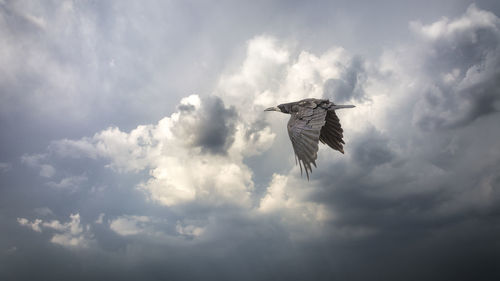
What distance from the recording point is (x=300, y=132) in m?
13.9

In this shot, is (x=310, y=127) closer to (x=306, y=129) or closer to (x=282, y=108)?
(x=306, y=129)

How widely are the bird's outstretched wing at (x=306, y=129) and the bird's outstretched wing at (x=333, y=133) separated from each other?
6.35 ft

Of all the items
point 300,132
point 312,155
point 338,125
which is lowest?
point 312,155

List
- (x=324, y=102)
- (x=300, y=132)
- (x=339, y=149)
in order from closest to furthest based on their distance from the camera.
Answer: (x=300, y=132)
(x=324, y=102)
(x=339, y=149)

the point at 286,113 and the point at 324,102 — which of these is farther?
the point at 286,113

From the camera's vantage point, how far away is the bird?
12.4m

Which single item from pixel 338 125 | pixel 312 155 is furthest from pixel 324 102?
pixel 312 155

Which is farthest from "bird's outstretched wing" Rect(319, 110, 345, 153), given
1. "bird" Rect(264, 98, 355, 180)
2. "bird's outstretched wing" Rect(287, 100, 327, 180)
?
"bird's outstretched wing" Rect(287, 100, 327, 180)

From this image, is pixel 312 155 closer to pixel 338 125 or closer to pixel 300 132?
pixel 300 132

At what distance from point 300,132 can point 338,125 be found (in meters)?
4.80

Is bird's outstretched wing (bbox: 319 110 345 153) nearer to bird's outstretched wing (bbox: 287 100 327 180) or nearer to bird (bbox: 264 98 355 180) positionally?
bird (bbox: 264 98 355 180)

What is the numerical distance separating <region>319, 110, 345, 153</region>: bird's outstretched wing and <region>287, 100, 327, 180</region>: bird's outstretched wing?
1936 mm

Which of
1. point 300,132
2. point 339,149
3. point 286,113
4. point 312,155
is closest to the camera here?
point 312,155

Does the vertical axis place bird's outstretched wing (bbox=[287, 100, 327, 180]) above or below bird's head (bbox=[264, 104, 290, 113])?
below
